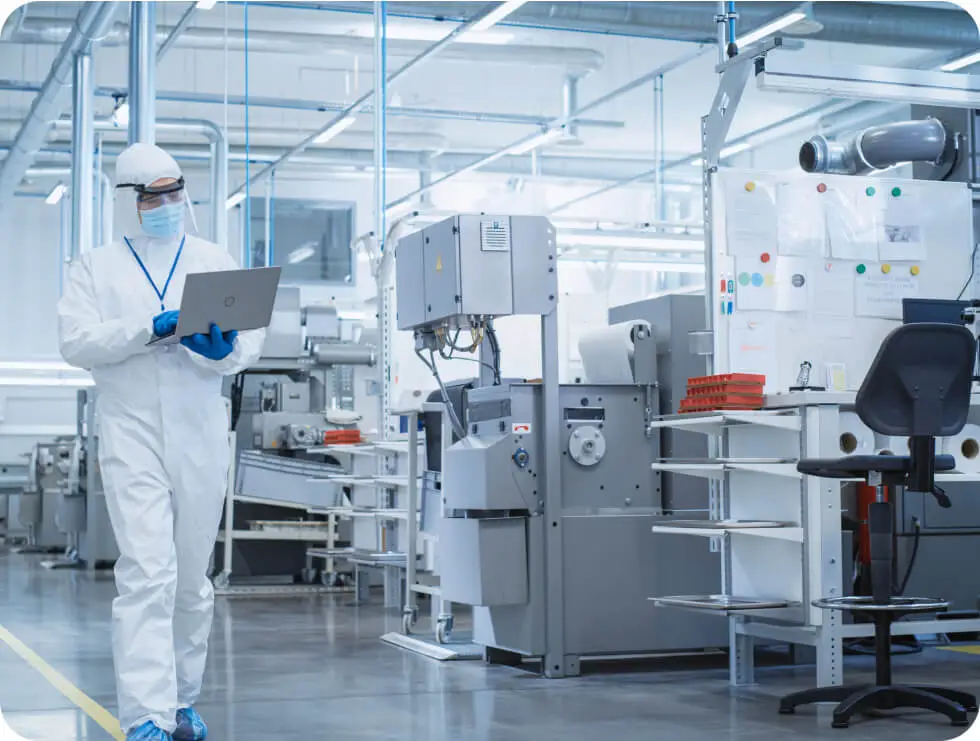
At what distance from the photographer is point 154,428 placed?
133 inches

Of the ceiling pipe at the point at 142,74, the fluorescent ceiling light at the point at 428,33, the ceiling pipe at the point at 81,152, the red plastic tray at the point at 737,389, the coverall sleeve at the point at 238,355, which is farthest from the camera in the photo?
the fluorescent ceiling light at the point at 428,33

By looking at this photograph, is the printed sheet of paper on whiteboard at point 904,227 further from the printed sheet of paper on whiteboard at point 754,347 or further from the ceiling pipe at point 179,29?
the ceiling pipe at point 179,29

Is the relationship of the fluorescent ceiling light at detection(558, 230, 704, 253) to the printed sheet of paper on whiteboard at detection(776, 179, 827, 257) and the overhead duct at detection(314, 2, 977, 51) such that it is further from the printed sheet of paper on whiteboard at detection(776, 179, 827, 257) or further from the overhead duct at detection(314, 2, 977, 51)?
the printed sheet of paper on whiteboard at detection(776, 179, 827, 257)

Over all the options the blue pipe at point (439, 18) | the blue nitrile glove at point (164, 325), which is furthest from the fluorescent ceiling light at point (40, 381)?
the blue nitrile glove at point (164, 325)

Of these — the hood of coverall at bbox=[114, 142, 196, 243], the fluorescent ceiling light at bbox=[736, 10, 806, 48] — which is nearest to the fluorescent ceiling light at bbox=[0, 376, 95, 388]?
the fluorescent ceiling light at bbox=[736, 10, 806, 48]

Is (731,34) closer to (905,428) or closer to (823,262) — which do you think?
(823,262)

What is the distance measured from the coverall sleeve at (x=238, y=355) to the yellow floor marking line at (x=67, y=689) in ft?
3.30

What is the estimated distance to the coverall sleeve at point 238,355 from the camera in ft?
11.3

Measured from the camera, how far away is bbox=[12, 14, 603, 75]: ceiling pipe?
Answer: 10047 mm

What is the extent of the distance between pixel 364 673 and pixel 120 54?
7834 mm

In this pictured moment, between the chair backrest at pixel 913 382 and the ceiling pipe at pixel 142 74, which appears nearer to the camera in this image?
the chair backrest at pixel 913 382

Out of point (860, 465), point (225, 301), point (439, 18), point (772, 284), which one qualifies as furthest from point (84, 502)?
point (860, 465)

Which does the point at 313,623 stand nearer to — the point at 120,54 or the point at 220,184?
the point at 220,184

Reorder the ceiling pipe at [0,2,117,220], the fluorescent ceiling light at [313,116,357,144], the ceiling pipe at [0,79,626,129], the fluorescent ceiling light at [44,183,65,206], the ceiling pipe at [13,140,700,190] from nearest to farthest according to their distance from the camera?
the ceiling pipe at [0,2,117,220] → the fluorescent ceiling light at [313,116,357,144] → the ceiling pipe at [0,79,626,129] → the fluorescent ceiling light at [44,183,65,206] → the ceiling pipe at [13,140,700,190]
